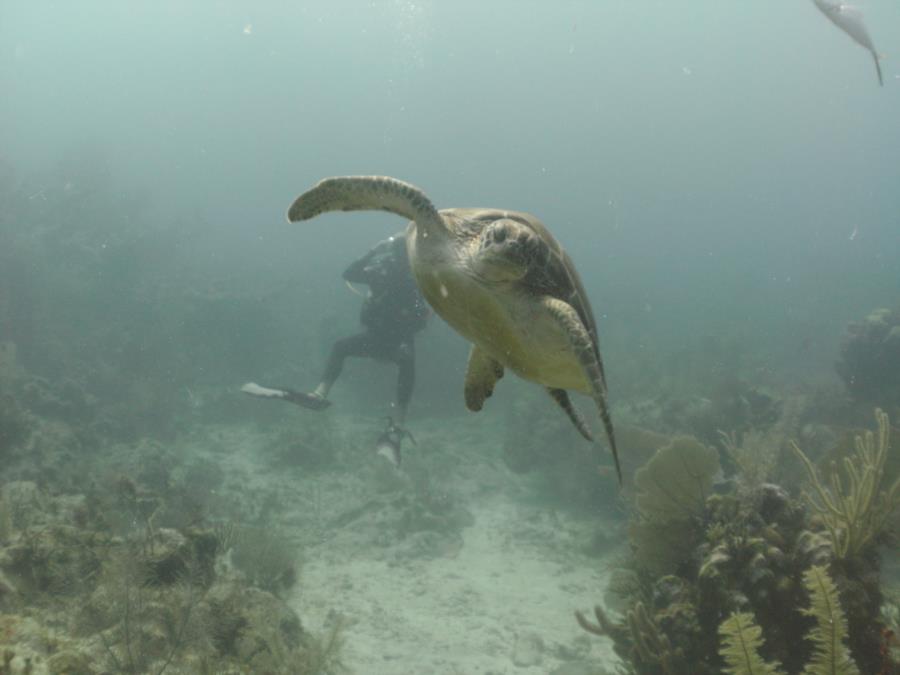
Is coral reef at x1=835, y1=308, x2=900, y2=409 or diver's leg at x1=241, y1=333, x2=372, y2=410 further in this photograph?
coral reef at x1=835, y1=308, x2=900, y2=409

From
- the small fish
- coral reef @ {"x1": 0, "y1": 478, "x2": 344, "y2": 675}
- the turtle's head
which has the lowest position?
coral reef @ {"x1": 0, "y1": 478, "x2": 344, "y2": 675}

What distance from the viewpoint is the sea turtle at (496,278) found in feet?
8.07

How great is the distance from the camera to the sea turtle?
8.07 ft

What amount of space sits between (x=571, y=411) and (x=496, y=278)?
46.5 inches

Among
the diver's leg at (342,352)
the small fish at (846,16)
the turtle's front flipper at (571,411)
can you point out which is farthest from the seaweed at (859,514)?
the diver's leg at (342,352)

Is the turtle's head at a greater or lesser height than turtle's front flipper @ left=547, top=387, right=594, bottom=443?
greater

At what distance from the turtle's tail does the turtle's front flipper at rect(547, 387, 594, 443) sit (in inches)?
58.4

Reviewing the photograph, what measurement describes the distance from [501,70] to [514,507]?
77.4 m

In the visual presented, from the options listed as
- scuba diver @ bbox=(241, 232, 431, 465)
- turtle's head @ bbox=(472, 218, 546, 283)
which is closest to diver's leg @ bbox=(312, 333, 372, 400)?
scuba diver @ bbox=(241, 232, 431, 465)

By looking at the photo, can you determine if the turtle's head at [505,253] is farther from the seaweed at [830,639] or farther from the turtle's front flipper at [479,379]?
the seaweed at [830,639]

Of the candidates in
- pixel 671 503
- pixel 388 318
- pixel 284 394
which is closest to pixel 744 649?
pixel 671 503

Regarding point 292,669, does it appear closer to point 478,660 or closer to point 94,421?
point 478,660

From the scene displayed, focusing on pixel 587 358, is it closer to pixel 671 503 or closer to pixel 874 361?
pixel 671 503

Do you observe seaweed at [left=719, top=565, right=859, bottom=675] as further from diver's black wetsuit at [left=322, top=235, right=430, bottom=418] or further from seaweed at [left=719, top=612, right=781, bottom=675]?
diver's black wetsuit at [left=322, top=235, right=430, bottom=418]
